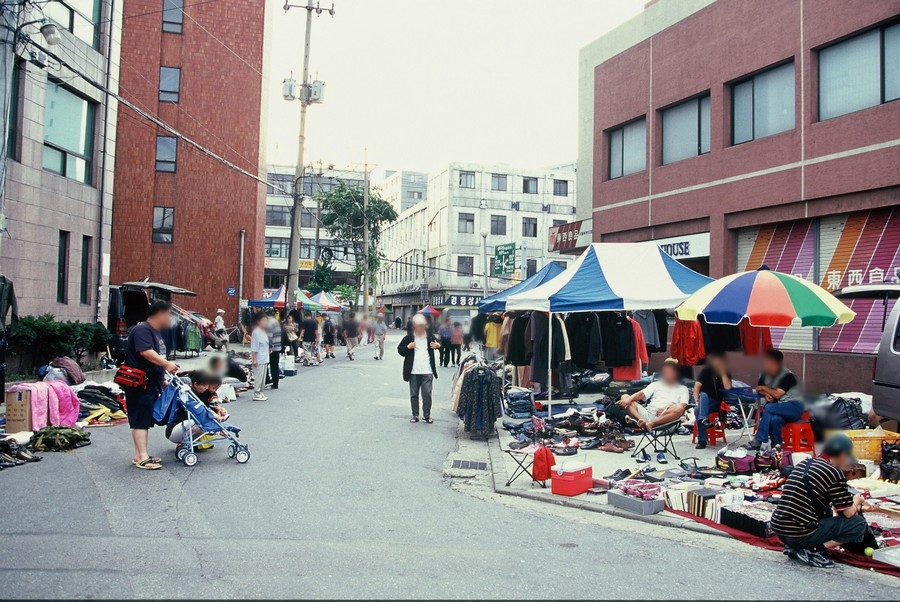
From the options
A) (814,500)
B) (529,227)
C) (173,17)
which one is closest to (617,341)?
(814,500)

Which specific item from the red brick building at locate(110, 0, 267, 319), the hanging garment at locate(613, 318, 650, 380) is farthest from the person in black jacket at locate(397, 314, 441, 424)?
the red brick building at locate(110, 0, 267, 319)

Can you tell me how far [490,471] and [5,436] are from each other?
6082 millimetres

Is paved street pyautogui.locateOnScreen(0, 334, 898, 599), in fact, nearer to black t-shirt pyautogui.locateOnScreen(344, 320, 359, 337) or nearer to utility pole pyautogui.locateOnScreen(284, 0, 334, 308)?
utility pole pyautogui.locateOnScreen(284, 0, 334, 308)

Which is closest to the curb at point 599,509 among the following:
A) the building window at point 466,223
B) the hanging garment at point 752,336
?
the hanging garment at point 752,336

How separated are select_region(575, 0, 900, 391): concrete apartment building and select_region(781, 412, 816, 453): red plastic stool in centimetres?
325

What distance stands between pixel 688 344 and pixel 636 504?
16.5 ft

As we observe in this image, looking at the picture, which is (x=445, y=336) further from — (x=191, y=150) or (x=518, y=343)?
(x=191, y=150)

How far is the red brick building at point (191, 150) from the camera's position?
1323 inches

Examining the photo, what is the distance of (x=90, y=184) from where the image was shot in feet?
59.8

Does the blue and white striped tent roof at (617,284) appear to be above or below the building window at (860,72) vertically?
below

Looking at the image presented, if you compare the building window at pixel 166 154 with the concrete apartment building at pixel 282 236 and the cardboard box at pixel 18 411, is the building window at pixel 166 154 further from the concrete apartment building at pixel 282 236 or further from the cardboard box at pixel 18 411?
the cardboard box at pixel 18 411

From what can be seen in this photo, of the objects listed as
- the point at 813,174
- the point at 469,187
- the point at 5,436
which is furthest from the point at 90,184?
the point at 469,187

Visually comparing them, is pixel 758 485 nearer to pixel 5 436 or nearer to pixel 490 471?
pixel 490 471

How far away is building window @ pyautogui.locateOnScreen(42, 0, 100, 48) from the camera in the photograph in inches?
639
